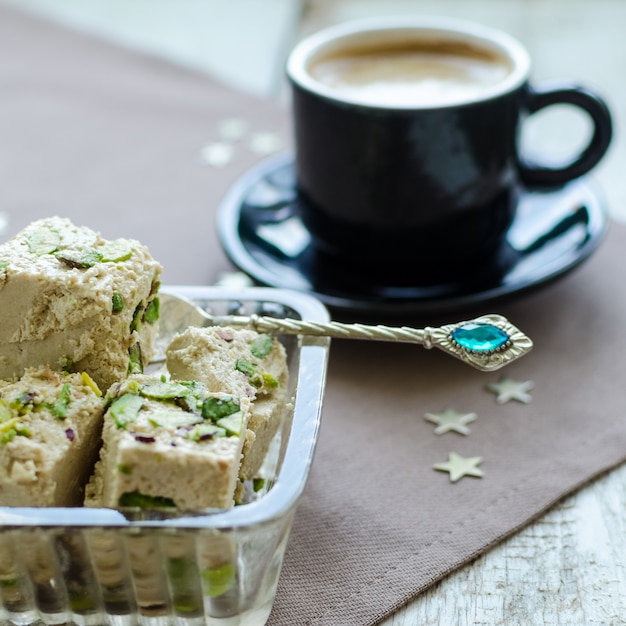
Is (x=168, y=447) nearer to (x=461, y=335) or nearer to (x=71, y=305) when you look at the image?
(x=71, y=305)

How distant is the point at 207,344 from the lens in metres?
1.15

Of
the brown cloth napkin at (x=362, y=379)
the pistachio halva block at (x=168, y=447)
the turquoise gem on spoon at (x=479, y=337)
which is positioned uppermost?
the pistachio halva block at (x=168, y=447)

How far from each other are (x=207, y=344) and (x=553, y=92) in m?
0.86

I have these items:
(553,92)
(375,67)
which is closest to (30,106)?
(375,67)

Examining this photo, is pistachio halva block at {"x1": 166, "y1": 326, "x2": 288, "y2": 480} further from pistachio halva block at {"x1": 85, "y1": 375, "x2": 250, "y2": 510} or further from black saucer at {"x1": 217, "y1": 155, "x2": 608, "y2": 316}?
black saucer at {"x1": 217, "y1": 155, "x2": 608, "y2": 316}

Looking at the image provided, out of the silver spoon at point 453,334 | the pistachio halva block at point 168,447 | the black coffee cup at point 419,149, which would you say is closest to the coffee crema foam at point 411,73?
the black coffee cup at point 419,149

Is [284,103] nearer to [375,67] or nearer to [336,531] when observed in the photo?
[375,67]

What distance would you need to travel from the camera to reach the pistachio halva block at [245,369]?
3.68ft

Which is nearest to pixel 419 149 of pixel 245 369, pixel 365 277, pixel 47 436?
pixel 365 277

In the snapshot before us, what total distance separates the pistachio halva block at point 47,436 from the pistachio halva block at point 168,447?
27 mm

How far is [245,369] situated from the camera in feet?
3.80

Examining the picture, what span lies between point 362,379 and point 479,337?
13.4 inches

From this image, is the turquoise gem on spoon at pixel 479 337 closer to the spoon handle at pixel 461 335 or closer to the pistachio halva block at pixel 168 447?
the spoon handle at pixel 461 335

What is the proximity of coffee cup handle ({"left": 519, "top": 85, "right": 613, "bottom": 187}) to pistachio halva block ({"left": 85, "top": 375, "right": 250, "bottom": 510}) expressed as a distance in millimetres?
870
